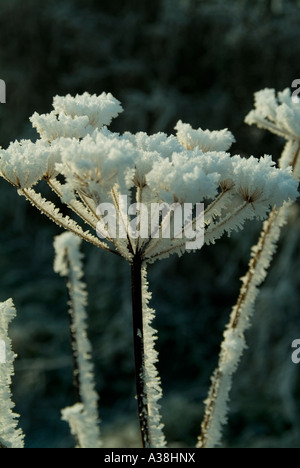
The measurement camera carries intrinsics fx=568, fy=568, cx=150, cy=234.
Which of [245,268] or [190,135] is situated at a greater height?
[245,268]

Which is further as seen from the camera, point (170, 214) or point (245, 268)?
point (245, 268)

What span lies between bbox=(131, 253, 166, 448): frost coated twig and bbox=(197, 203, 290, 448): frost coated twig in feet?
0.48

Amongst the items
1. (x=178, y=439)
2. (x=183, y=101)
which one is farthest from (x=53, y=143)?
(x=183, y=101)

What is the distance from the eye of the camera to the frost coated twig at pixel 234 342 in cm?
92

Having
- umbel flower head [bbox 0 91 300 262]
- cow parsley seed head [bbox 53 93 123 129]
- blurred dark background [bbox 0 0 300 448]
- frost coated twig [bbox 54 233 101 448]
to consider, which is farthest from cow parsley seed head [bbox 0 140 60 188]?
blurred dark background [bbox 0 0 300 448]

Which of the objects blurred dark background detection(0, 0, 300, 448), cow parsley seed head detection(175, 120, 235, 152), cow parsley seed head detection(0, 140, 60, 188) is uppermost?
blurred dark background detection(0, 0, 300, 448)

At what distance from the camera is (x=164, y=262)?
474cm

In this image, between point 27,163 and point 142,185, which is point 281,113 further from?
point 27,163

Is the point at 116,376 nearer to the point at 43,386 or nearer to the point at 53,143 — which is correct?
the point at 43,386

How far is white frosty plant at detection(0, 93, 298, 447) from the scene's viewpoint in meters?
0.66

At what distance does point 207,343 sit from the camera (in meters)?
4.72

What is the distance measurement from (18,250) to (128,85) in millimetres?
1905

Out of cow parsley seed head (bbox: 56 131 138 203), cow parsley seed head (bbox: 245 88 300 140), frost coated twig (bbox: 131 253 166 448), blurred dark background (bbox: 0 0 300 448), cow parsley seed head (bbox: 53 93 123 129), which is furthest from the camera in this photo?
blurred dark background (bbox: 0 0 300 448)

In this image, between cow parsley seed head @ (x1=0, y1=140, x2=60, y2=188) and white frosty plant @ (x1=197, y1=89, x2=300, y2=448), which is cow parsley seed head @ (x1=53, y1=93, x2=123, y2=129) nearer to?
cow parsley seed head @ (x1=0, y1=140, x2=60, y2=188)
